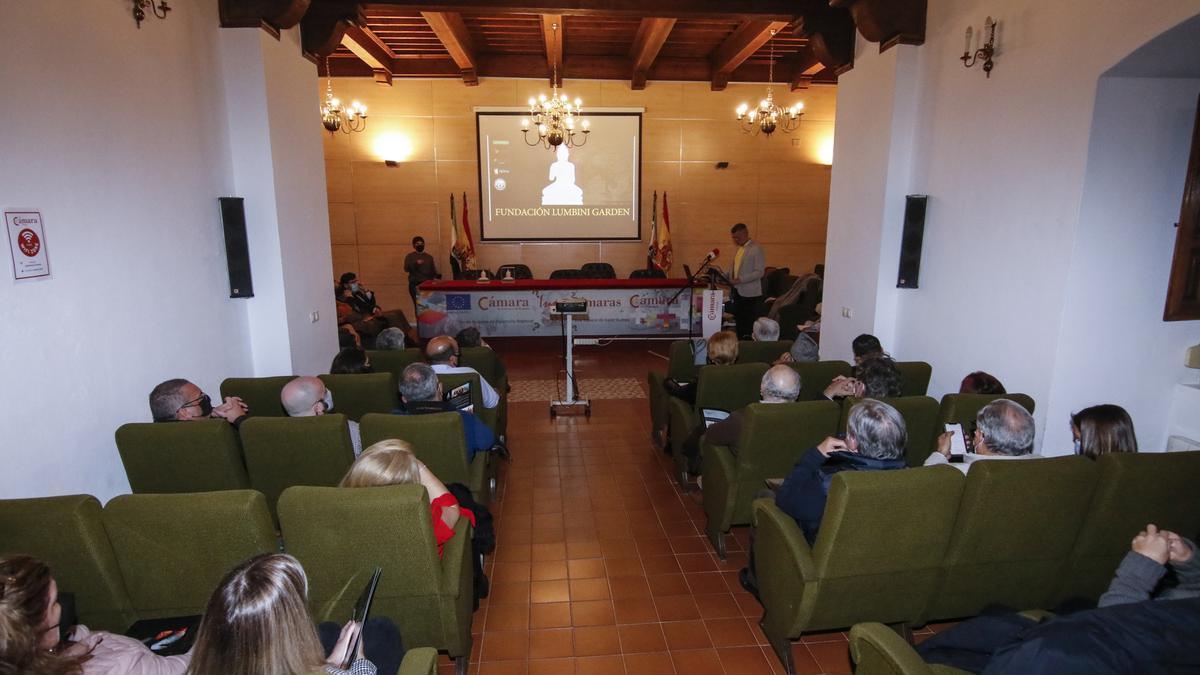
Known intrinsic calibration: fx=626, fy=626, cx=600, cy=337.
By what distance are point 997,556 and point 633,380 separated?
4962mm

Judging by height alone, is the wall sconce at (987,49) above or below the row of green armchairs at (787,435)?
above

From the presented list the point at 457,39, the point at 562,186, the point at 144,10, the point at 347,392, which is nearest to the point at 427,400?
the point at 347,392

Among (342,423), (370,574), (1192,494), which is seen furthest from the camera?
(342,423)

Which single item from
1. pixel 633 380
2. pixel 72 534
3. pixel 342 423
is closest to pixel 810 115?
pixel 633 380

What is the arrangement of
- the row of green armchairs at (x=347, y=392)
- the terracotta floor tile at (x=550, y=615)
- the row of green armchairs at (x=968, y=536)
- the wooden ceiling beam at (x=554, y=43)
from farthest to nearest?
1. the wooden ceiling beam at (x=554, y=43)
2. the row of green armchairs at (x=347, y=392)
3. the terracotta floor tile at (x=550, y=615)
4. the row of green armchairs at (x=968, y=536)

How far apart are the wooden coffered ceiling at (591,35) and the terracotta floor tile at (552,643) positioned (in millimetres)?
4608

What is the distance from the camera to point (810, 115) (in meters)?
11.2

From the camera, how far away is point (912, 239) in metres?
5.03

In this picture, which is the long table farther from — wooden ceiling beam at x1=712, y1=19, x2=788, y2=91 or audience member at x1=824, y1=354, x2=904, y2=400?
audience member at x1=824, y1=354, x2=904, y2=400

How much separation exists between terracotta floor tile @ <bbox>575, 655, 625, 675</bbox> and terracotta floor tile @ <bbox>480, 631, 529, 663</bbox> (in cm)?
24

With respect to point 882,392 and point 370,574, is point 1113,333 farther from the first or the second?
point 370,574

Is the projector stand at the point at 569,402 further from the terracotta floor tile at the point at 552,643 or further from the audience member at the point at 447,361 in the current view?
the terracotta floor tile at the point at 552,643

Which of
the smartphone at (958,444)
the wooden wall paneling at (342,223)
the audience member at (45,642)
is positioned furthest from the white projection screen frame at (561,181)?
the audience member at (45,642)

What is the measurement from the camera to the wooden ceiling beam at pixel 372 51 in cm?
790
